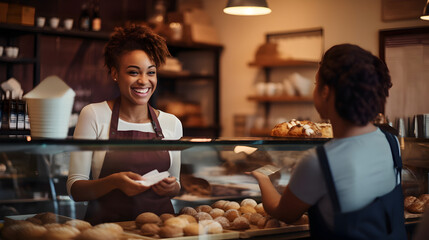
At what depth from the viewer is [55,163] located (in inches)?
81.3

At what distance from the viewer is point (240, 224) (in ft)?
7.33

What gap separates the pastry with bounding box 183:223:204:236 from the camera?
2113 millimetres

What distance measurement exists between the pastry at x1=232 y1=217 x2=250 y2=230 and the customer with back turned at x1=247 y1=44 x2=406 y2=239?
254mm

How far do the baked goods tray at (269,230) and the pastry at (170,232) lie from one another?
255 mm

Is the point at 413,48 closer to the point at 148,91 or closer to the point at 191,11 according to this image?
the point at 191,11

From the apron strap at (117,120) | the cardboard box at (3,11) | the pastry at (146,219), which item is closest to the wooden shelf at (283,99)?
the cardboard box at (3,11)

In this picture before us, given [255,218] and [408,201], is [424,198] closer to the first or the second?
[408,201]

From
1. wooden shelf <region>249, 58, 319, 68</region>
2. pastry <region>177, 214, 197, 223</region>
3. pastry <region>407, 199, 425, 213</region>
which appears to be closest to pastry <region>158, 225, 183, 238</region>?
pastry <region>177, 214, 197, 223</region>

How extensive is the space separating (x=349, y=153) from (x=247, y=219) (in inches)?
24.3

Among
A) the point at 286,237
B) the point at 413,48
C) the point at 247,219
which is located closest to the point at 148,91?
the point at 247,219

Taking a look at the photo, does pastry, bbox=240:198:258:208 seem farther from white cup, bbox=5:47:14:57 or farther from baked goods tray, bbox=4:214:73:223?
white cup, bbox=5:47:14:57

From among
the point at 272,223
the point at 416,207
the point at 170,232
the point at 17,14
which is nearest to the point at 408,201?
the point at 416,207

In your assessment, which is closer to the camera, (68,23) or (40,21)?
(40,21)

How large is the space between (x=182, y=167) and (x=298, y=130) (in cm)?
79
